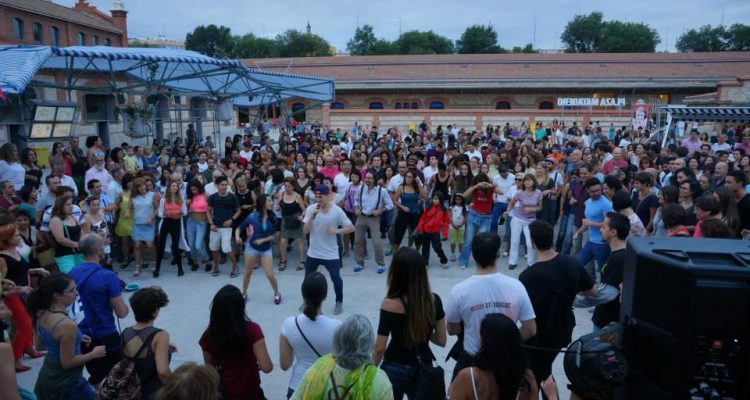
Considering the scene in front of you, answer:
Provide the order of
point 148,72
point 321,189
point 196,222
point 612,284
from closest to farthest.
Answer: point 612,284 < point 321,189 < point 196,222 < point 148,72

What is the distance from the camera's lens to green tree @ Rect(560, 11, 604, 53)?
259ft

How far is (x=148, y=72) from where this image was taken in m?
14.6

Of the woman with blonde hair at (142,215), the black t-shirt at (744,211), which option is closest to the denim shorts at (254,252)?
the woman with blonde hair at (142,215)

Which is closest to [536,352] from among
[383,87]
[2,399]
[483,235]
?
[483,235]

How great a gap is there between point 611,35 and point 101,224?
8169 cm

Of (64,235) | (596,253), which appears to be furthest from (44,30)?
(596,253)

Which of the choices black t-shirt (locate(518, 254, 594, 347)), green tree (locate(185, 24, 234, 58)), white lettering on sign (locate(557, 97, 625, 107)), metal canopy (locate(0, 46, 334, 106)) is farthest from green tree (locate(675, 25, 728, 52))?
black t-shirt (locate(518, 254, 594, 347))

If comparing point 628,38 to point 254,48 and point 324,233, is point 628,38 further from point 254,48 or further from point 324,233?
point 324,233

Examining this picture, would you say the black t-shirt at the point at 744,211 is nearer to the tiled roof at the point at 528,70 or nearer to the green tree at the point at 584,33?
the tiled roof at the point at 528,70

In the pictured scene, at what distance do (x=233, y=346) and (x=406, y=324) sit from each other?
1.08m

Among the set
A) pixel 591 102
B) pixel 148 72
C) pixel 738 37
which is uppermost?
pixel 738 37

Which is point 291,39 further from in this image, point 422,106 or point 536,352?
point 536,352

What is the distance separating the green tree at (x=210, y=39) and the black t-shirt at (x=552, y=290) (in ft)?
277

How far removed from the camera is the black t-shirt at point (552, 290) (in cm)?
375
